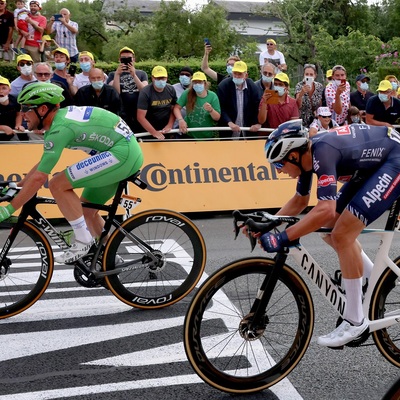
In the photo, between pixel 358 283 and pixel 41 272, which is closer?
pixel 358 283

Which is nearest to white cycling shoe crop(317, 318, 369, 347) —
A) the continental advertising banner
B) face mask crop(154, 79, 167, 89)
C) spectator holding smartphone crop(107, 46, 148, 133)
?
the continental advertising banner

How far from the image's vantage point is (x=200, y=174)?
10.5m

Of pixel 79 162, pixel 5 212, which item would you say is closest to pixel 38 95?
pixel 79 162

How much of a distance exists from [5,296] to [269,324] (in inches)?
105

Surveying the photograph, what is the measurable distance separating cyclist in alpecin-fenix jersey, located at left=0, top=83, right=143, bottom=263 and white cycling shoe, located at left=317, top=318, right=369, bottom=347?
242cm

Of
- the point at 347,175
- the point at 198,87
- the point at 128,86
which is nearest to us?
the point at 347,175

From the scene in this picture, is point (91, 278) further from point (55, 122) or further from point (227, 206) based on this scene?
point (227, 206)

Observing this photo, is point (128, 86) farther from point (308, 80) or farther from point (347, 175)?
point (347, 175)

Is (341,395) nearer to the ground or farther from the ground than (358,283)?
nearer to the ground

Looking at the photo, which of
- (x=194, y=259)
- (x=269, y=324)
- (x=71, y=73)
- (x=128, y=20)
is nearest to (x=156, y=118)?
(x=71, y=73)

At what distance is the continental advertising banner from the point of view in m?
→ 10.0

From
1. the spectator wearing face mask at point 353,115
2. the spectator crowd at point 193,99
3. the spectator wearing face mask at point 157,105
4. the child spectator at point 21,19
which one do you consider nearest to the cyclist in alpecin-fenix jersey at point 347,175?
the spectator wearing face mask at point 157,105

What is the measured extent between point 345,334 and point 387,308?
41 centimetres

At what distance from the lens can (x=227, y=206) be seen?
10.5 meters
